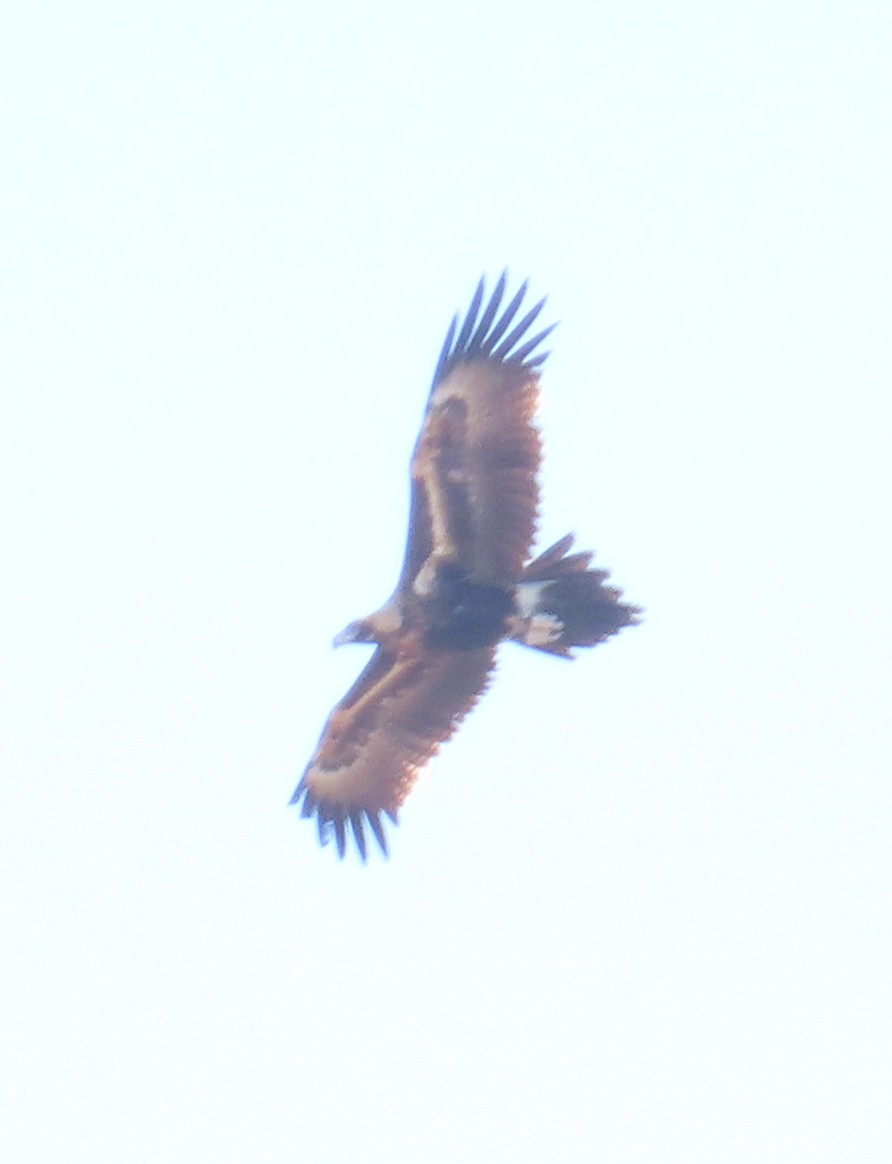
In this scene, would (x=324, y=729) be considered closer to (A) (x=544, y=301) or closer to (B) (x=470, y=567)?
(B) (x=470, y=567)

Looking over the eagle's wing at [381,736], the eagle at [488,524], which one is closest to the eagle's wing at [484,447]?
the eagle at [488,524]

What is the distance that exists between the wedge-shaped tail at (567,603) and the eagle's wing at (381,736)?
34.2 inches

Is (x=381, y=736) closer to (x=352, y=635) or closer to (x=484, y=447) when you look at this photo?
(x=352, y=635)

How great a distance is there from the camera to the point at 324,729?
1708 centimetres

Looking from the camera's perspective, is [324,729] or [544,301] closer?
[544,301]

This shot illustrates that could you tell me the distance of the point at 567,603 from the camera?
15.7 m

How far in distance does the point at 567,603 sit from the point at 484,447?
1.00m

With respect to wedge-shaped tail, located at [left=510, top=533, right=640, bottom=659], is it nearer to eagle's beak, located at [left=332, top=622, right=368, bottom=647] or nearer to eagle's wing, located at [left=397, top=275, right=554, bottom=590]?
eagle's wing, located at [left=397, top=275, right=554, bottom=590]

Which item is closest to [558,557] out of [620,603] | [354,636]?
[620,603]

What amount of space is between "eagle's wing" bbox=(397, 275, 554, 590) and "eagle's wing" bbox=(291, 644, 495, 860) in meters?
1.10

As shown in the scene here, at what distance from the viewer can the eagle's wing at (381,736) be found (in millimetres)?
16703

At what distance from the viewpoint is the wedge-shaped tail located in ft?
51.5

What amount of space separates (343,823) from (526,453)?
9.33ft

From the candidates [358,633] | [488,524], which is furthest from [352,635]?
[488,524]
